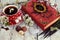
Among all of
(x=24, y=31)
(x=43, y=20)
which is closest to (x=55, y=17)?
(x=43, y=20)

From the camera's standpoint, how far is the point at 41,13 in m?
1.23

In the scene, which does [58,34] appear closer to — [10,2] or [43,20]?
[43,20]

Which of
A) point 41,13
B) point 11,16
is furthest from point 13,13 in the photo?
point 41,13

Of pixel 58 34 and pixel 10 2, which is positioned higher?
pixel 10 2

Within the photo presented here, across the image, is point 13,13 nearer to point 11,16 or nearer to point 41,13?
point 11,16

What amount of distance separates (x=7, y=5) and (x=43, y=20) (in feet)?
0.78

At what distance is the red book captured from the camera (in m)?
1.18

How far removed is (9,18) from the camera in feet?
3.99

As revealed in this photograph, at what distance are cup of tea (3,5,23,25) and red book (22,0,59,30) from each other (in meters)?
0.04

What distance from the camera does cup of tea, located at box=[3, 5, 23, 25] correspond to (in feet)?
3.97

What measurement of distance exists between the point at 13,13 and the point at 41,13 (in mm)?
155

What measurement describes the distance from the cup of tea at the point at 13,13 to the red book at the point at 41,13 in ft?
0.14

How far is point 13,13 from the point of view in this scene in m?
1.23

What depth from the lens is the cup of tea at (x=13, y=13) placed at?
3.97 feet
